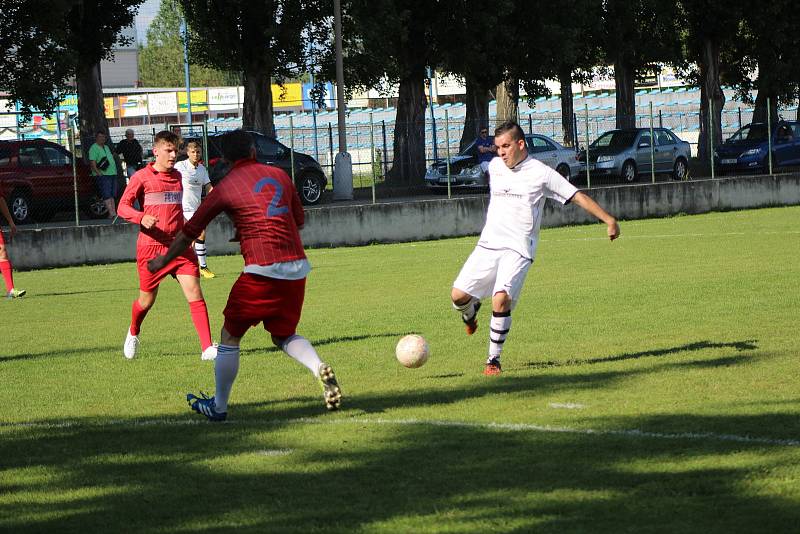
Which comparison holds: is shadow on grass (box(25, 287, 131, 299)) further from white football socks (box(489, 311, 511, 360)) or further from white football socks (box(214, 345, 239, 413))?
white football socks (box(214, 345, 239, 413))

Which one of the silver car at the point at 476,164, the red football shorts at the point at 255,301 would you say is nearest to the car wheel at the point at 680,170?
the silver car at the point at 476,164

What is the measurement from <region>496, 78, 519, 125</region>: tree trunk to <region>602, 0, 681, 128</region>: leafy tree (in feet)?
11.7

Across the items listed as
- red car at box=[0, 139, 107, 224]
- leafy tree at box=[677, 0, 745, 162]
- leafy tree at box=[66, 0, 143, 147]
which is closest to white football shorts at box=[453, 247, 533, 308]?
red car at box=[0, 139, 107, 224]

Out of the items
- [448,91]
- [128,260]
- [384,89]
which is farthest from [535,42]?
[448,91]

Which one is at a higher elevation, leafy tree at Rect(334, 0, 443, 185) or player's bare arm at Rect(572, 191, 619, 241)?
leafy tree at Rect(334, 0, 443, 185)

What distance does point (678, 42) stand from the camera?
141ft

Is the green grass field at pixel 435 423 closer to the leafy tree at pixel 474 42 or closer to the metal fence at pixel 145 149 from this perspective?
the metal fence at pixel 145 149

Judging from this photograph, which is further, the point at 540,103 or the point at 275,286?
the point at 540,103

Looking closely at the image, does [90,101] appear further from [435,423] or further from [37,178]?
[435,423]

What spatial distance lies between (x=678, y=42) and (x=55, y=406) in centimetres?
3703

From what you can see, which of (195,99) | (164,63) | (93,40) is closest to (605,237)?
(93,40)

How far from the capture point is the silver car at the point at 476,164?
31.9 metres

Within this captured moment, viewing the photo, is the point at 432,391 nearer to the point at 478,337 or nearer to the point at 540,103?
the point at 478,337

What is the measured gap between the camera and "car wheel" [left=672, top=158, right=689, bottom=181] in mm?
35906
